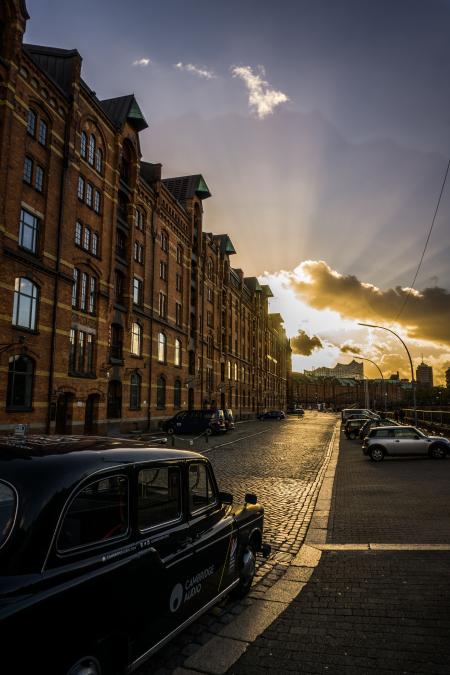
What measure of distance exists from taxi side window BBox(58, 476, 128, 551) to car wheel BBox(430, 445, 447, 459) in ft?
55.0

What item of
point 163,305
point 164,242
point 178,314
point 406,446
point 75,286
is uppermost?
point 164,242

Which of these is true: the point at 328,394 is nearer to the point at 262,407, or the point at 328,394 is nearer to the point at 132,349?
the point at 262,407

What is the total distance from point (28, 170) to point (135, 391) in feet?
51.0

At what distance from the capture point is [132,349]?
31078 mm

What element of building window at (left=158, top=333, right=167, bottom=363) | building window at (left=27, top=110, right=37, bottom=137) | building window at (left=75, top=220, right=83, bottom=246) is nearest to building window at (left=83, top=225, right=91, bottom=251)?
building window at (left=75, top=220, right=83, bottom=246)

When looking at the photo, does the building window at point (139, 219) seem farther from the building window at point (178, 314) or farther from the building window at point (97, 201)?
the building window at point (178, 314)

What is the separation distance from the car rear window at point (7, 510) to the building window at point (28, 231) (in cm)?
1952

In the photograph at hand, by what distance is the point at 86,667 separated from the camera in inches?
104

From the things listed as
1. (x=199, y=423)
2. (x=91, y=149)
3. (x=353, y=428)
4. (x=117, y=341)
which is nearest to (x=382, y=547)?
(x=199, y=423)

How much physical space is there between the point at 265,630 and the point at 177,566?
1336 millimetres

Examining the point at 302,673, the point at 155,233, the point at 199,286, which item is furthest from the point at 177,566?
the point at 199,286

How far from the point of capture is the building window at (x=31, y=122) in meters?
21.0

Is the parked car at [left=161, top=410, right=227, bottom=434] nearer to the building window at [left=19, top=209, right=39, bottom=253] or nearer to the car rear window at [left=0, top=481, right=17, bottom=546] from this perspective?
the building window at [left=19, top=209, right=39, bottom=253]

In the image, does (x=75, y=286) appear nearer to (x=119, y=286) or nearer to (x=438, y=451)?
(x=119, y=286)
